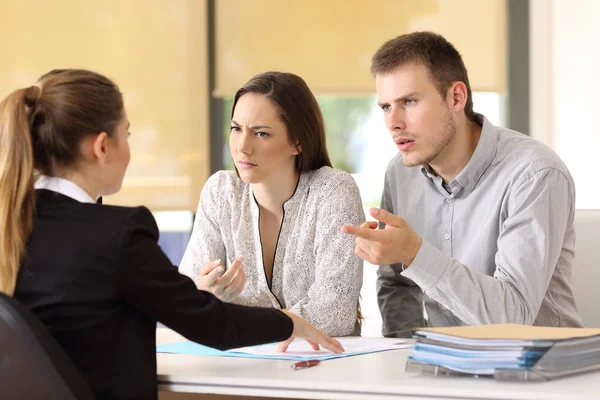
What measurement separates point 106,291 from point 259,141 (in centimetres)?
93

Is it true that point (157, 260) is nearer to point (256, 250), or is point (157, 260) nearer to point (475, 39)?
point (256, 250)

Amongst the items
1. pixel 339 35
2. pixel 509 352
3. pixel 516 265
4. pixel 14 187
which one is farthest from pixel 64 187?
pixel 339 35

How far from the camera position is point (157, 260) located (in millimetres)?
1353

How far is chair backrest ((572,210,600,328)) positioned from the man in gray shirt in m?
0.06

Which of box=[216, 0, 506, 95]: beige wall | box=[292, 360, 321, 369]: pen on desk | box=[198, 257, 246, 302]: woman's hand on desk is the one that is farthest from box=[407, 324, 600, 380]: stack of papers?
box=[216, 0, 506, 95]: beige wall

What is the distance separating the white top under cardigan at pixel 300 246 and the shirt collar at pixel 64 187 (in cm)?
74

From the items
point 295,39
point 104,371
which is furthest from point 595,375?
point 295,39

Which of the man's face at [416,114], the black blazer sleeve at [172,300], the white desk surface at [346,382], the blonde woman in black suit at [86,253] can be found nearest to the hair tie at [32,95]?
the blonde woman in black suit at [86,253]

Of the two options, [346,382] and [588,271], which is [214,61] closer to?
[588,271]

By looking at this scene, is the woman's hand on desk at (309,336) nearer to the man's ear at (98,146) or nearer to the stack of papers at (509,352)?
the stack of papers at (509,352)

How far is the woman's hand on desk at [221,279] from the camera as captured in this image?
183cm

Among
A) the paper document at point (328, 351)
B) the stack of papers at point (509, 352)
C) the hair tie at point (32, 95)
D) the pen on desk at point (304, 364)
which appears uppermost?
the hair tie at point (32, 95)

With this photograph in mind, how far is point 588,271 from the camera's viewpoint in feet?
6.95

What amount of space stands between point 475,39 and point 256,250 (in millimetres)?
2441
